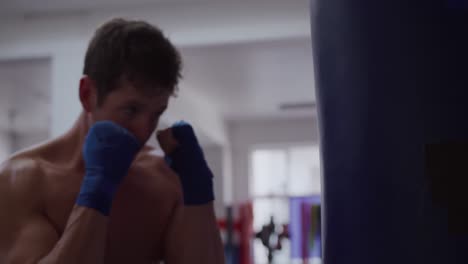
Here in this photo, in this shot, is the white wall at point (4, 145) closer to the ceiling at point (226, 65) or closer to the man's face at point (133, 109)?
the ceiling at point (226, 65)

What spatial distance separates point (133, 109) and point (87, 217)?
220 millimetres

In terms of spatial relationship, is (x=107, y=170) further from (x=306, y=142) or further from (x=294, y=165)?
(x=294, y=165)

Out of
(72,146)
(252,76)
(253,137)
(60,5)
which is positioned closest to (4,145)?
(253,137)

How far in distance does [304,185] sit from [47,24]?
22.4 ft

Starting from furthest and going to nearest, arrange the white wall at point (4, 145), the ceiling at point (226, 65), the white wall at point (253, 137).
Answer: the white wall at point (253, 137)
the white wall at point (4, 145)
the ceiling at point (226, 65)

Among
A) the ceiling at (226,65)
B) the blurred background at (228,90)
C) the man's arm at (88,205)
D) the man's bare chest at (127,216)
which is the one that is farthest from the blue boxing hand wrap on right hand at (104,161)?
the ceiling at (226,65)

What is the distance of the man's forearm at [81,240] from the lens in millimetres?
761

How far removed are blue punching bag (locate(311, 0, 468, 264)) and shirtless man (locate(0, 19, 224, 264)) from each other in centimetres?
40

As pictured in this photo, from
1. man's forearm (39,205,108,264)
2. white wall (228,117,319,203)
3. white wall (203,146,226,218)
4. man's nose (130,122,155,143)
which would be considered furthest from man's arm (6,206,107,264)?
white wall (228,117,319,203)

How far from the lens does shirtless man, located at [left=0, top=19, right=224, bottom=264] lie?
2.72ft

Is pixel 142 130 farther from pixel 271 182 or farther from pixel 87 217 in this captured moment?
pixel 271 182

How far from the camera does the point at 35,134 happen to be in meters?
7.52

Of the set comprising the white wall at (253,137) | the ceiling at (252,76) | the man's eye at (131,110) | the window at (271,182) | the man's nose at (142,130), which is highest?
the ceiling at (252,76)

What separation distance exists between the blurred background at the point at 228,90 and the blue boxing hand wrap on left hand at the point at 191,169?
35.8 inches
